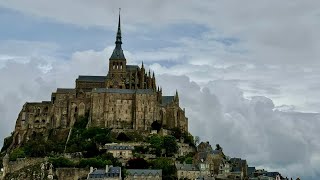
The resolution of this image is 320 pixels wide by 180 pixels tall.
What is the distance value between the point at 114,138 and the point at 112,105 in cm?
817

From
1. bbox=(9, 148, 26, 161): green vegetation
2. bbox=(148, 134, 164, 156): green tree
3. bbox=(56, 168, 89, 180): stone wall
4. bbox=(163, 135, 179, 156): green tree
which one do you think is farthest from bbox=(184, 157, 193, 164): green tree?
bbox=(9, 148, 26, 161): green vegetation

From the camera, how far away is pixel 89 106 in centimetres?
12988

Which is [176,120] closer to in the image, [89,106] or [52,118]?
[89,106]

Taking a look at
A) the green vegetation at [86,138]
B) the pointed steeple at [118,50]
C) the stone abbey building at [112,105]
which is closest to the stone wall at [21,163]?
the green vegetation at [86,138]

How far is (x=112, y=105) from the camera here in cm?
12700

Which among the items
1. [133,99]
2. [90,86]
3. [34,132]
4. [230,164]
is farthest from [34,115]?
[230,164]

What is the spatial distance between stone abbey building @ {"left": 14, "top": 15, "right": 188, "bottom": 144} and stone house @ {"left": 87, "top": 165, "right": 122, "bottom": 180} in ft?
87.8

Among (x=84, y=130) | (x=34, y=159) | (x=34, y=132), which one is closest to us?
(x=34, y=159)

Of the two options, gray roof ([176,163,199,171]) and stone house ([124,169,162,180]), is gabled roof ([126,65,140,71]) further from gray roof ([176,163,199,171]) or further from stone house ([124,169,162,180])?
stone house ([124,169,162,180])

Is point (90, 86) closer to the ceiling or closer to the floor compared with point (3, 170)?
closer to the ceiling

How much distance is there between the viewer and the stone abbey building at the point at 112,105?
12662cm

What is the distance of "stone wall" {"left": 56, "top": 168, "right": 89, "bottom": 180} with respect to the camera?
10181cm

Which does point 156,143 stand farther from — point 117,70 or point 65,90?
point 65,90

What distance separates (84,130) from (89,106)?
6.66 meters
